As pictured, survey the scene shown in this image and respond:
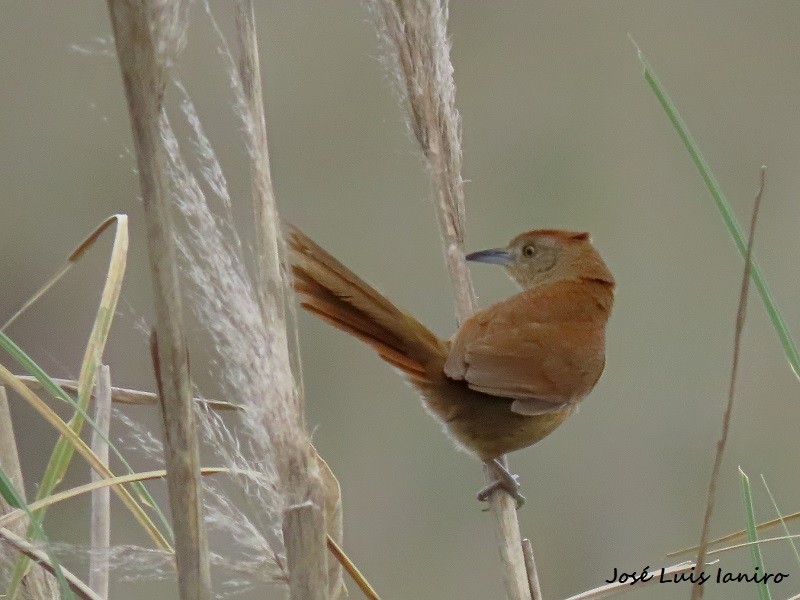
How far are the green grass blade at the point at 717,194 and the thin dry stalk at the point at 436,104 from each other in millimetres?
592

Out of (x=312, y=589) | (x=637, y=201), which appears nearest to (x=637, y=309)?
(x=637, y=201)

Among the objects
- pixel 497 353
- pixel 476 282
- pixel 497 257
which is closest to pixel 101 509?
pixel 497 353

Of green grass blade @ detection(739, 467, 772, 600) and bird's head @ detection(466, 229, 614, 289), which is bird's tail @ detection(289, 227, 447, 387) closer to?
bird's head @ detection(466, 229, 614, 289)

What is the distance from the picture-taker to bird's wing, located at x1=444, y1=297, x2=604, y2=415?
2512 mm

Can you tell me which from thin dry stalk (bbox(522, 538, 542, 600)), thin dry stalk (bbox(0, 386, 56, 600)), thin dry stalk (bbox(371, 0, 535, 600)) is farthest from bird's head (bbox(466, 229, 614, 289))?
thin dry stalk (bbox(0, 386, 56, 600))

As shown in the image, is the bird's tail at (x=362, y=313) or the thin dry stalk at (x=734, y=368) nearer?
the thin dry stalk at (x=734, y=368)

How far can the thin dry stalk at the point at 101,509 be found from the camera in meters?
1.29

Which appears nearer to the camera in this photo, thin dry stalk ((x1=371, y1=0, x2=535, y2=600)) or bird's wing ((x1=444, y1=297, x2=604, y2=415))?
thin dry stalk ((x1=371, y1=0, x2=535, y2=600))

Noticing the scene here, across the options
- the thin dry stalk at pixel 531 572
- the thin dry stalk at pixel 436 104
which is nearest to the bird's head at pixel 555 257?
the thin dry stalk at pixel 436 104

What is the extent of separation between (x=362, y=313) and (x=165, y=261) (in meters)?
1.38

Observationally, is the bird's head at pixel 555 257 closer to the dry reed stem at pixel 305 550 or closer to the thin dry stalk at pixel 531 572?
the thin dry stalk at pixel 531 572

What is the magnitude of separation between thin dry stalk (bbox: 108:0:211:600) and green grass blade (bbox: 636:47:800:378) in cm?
61

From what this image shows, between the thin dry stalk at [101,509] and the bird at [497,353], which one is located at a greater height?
the bird at [497,353]

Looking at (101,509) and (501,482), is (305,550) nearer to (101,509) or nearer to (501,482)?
(101,509)
